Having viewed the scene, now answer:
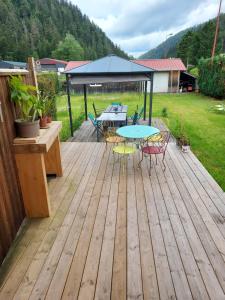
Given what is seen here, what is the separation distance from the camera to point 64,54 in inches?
1905

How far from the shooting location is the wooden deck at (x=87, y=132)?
6.56 metres

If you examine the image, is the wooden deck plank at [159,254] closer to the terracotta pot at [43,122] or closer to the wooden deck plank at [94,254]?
the wooden deck plank at [94,254]

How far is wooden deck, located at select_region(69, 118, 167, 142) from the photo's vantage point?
258 inches

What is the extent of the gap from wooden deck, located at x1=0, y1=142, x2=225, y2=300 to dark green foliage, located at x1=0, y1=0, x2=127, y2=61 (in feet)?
153

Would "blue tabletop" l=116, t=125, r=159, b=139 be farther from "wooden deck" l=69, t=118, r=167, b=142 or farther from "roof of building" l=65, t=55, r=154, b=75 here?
"roof of building" l=65, t=55, r=154, b=75

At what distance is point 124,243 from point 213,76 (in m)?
16.6

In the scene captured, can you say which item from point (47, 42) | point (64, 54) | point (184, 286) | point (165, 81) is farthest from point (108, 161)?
point (47, 42)

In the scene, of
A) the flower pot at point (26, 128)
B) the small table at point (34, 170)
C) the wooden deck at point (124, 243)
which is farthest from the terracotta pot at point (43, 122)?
the wooden deck at point (124, 243)

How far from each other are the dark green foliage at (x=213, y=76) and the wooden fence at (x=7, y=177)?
15.4 m

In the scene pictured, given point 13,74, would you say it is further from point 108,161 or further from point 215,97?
point 215,97

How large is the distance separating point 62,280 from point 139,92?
1956 cm

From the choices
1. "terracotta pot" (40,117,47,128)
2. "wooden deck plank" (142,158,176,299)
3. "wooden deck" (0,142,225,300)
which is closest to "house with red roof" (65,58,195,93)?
"wooden deck" (0,142,225,300)

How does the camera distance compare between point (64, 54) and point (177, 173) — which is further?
point (64, 54)

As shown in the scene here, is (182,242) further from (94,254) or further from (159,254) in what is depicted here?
(94,254)
